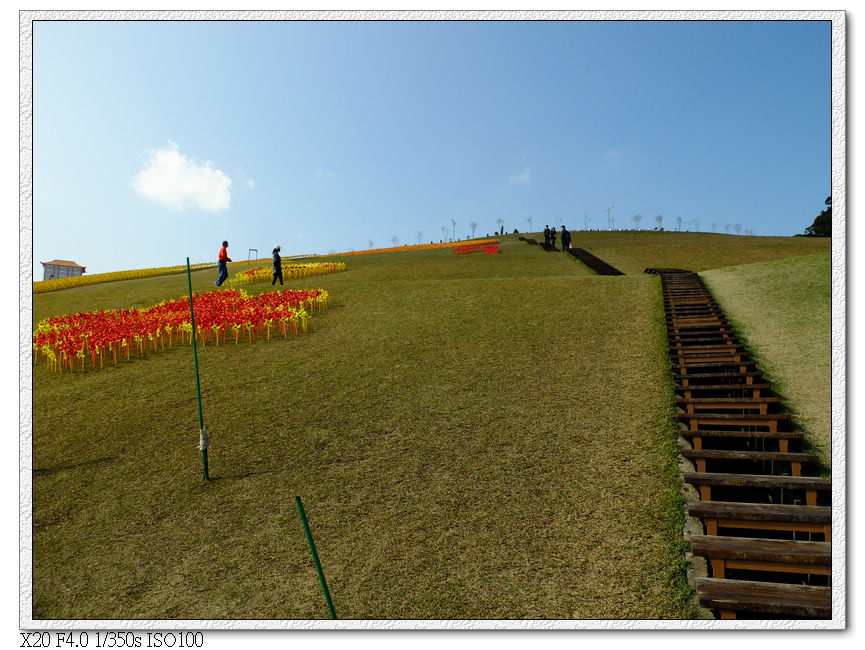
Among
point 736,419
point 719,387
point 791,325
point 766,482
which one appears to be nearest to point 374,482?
point 766,482

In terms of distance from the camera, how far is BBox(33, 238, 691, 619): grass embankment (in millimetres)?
4570

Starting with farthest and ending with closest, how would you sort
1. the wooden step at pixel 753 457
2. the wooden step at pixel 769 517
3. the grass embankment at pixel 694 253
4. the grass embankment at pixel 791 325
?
the grass embankment at pixel 694 253
the grass embankment at pixel 791 325
the wooden step at pixel 753 457
the wooden step at pixel 769 517

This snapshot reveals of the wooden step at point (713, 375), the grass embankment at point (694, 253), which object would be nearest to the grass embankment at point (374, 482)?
the wooden step at point (713, 375)

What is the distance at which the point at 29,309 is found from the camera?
239 inches

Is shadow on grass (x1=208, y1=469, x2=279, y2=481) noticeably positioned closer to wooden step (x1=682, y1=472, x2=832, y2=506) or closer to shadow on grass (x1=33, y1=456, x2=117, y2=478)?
shadow on grass (x1=33, y1=456, x2=117, y2=478)

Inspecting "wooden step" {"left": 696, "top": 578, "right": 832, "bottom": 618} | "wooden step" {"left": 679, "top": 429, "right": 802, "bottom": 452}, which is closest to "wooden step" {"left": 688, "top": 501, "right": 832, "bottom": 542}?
"wooden step" {"left": 696, "top": 578, "right": 832, "bottom": 618}

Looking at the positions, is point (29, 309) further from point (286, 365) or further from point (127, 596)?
point (286, 365)

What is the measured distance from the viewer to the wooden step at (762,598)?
3.91m

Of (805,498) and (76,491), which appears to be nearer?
(805,498)

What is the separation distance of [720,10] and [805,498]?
5.66 m

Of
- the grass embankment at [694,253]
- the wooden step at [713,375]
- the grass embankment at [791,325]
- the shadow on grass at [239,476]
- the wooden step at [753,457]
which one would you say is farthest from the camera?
the grass embankment at [694,253]

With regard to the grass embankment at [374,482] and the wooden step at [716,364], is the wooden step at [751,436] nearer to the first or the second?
the grass embankment at [374,482]

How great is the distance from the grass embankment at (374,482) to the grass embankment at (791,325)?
1.91 meters
